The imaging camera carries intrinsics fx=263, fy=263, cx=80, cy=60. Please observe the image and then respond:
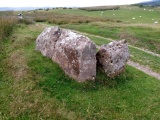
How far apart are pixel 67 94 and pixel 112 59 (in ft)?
10.6

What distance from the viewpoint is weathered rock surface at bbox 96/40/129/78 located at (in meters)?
13.9

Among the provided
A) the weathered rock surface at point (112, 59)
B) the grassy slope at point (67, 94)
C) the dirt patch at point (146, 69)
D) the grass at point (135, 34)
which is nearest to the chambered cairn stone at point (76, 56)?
the grassy slope at point (67, 94)

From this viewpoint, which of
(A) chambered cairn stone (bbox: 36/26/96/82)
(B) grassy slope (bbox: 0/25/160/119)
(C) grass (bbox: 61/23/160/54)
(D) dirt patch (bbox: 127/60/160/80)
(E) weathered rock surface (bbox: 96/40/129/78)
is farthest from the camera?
(C) grass (bbox: 61/23/160/54)

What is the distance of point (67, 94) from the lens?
12.4 m

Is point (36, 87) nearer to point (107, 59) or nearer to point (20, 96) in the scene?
point (20, 96)

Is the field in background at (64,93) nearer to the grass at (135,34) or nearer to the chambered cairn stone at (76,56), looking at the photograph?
the chambered cairn stone at (76,56)

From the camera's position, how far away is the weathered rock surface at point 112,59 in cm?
1391

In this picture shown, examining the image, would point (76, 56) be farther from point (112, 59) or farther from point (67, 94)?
point (112, 59)

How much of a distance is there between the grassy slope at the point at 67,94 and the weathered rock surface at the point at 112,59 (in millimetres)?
387

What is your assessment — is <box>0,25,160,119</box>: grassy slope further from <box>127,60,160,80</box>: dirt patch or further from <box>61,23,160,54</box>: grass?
<box>61,23,160,54</box>: grass

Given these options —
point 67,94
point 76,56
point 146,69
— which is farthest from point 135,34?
point 67,94

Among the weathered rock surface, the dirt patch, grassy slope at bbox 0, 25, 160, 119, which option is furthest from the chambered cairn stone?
the dirt patch

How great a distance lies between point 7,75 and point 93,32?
1805cm

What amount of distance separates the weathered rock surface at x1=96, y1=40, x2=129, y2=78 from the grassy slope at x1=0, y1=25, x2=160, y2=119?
39cm
